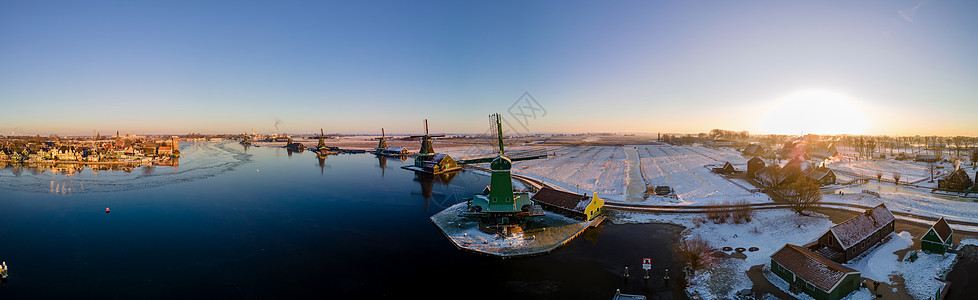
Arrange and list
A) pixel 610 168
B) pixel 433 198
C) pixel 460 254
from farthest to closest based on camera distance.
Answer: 1. pixel 610 168
2. pixel 433 198
3. pixel 460 254

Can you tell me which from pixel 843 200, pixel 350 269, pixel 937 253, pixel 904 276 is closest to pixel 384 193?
pixel 350 269

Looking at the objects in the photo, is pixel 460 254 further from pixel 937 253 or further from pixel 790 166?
pixel 790 166

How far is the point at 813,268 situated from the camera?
16672 mm

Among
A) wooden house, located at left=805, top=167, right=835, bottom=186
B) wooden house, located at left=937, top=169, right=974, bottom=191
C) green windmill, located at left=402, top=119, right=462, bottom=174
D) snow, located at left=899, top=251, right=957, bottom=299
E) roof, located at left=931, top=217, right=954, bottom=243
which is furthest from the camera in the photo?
green windmill, located at left=402, top=119, right=462, bottom=174

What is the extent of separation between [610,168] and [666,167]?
971 centimetres

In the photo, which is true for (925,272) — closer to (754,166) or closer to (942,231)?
(942,231)

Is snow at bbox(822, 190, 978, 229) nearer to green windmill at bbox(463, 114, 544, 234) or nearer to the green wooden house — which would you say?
the green wooden house

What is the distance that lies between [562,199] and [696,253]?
12349 millimetres

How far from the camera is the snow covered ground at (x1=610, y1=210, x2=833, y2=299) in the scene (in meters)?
17.5

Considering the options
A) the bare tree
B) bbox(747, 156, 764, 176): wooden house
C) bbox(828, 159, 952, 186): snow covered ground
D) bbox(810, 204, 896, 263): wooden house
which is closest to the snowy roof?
bbox(810, 204, 896, 263): wooden house

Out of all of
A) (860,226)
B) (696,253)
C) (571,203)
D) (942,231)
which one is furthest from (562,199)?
(942,231)

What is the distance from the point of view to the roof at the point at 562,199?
29234 mm

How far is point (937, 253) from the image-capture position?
20641 millimetres

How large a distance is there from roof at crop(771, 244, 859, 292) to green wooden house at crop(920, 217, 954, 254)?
9471 millimetres
